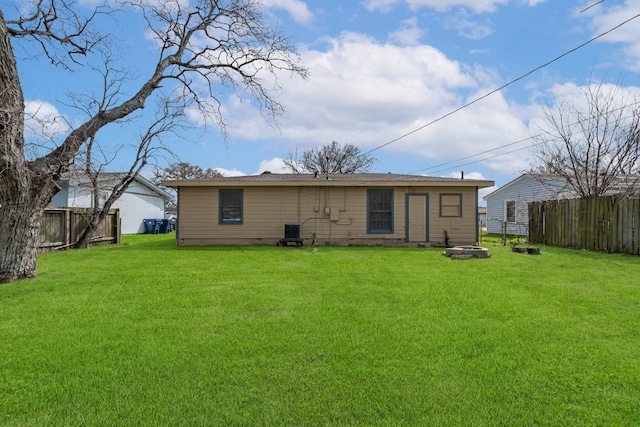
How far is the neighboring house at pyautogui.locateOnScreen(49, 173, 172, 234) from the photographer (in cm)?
2000

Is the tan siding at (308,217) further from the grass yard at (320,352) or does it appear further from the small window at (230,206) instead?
the grass yard at (320,352)

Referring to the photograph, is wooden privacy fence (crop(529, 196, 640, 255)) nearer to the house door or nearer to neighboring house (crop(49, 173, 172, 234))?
the house door

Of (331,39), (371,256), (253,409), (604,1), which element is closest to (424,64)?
(331,39)

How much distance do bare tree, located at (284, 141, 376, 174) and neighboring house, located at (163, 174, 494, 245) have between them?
20953 millimetres

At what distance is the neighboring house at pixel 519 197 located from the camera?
19250mm

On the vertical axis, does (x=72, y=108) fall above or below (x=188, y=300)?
above

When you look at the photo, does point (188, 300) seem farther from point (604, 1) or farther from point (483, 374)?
point (604, 1)

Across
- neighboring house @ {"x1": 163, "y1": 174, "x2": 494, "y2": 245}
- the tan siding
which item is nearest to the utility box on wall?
neighboring house @ {"x1": 163, "y1": 174, "x2": 494, "y2": 245}

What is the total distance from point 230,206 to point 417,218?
21.4 ft

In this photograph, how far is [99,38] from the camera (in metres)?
10.6

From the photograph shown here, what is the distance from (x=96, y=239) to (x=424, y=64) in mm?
13361

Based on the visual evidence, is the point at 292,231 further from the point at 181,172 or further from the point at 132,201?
the point at 181,172

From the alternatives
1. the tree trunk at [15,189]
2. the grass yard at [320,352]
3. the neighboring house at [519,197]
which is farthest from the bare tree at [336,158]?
the grass yard at [320,352]

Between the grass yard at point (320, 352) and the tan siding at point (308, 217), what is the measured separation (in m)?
6.90
